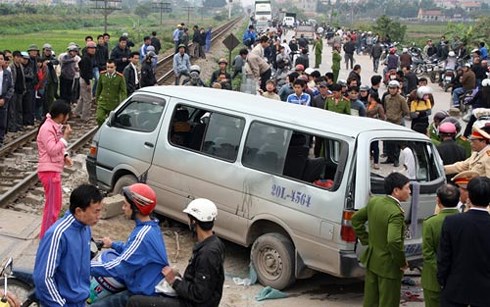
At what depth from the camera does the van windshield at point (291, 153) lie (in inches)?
294

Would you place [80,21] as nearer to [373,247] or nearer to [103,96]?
[103,96]

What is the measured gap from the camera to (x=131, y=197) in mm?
4977

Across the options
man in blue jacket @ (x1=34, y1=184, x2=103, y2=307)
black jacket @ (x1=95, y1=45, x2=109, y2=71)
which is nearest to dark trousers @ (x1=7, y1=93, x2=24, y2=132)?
black jacket @ (x1=95, y1=45, x2=109, y2=71)

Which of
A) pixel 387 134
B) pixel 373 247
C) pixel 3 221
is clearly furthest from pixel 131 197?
pixel 3 221

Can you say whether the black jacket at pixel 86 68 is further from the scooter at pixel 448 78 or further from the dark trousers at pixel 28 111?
the scooter at pixel 448 78

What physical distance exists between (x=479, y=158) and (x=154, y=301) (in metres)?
4.35

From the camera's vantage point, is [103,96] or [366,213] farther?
[103,96]

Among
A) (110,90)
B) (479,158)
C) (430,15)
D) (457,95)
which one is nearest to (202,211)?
(479,158)

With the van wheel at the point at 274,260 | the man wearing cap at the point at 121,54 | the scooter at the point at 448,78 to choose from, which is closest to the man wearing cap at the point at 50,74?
the man wearing cap at the point at 121,54

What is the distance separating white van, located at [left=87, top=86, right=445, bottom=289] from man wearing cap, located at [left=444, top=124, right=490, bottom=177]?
1.11ft

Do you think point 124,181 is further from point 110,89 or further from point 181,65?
point 181,65

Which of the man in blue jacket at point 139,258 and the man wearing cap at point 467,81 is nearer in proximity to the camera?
the man in blue jacket at point 139,258

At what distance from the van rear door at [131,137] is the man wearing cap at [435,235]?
4.18 metres

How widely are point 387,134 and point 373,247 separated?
1.61 meters
